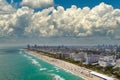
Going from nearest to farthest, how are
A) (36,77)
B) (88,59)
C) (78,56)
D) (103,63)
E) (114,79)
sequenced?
(114,79) < (36,77) < (103,63) < (88,59) < (78,56)

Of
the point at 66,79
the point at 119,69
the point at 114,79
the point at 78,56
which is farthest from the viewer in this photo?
the point at 78,56

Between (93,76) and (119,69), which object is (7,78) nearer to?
(93,76)

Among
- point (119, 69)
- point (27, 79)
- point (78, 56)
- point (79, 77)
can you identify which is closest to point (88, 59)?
point (78, 56)

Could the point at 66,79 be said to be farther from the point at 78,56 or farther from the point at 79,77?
the point at 78,56

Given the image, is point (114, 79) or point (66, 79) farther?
point (66, 79)

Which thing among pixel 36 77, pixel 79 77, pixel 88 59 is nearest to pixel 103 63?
pixel 88 59

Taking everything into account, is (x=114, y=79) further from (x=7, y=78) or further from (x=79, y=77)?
(x=7, y=78)

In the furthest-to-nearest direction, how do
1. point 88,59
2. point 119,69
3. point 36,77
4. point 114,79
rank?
1. point 88,59
2. point 119,69
3. point 36,77
4. point 114,79

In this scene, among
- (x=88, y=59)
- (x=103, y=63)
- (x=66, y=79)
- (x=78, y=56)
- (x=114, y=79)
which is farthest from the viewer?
(x=78, y=56)

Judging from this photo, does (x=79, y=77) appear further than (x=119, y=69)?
No
